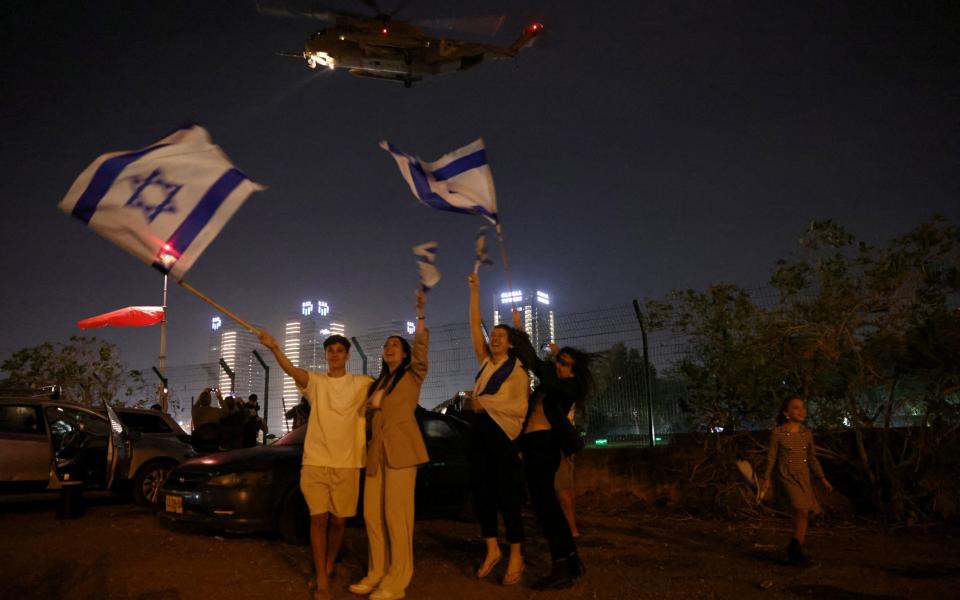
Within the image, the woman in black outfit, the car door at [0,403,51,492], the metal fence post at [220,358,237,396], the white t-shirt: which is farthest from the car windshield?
the metal fence post at [220,358,237,396]

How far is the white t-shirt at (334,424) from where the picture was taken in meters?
4.91

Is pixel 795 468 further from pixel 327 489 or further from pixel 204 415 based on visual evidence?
pixel 204 415

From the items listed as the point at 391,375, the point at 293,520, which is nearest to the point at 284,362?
the point at 391,375

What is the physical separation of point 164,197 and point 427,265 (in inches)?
76.3

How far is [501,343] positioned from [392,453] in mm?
1181

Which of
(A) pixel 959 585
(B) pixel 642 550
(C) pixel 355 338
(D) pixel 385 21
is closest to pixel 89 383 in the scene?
(C) pixel 355 338

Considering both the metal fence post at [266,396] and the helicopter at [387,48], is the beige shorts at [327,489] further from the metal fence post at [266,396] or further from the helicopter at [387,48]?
the helicopter at [387,48]

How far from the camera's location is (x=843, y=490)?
8.39 m

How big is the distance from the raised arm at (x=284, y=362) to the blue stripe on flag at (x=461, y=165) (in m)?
2.27

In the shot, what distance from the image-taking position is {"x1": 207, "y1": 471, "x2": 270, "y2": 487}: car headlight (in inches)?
269

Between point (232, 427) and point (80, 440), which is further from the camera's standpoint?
point (232, 427)

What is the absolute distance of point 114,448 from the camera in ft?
28.6

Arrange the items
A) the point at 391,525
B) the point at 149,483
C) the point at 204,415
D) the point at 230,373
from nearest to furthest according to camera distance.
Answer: the point at 391,525, the point at 149,483, the point at 204,415, the point at 230,373

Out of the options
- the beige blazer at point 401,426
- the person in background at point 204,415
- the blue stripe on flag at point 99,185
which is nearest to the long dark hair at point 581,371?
the beige blazer at point 401,426
